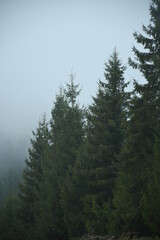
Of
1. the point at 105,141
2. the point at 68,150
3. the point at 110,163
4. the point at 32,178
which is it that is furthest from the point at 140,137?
the point at 32,178

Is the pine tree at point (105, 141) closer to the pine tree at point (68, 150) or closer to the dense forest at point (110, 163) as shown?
the dense forest at point (110, 163)

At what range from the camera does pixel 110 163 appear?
52.2ft

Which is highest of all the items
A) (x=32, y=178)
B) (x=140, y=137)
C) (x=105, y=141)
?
(x=105, y=141)

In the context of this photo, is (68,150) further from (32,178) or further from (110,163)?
(32,178)

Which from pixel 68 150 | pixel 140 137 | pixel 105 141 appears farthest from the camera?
pixel 68 150

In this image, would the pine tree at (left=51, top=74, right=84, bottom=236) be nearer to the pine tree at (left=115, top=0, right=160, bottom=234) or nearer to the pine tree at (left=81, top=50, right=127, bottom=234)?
the pine tree at (left=81, top=50, right=127, bottom=234)

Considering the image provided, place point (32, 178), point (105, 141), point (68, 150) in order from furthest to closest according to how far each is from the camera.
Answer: point (32, 178)
point (68, 150)
point (105, 141)

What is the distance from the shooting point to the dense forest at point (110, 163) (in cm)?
1212

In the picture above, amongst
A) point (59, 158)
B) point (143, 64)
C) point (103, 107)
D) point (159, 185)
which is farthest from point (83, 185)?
point (143, 64)

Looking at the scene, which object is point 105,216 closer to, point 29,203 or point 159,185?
point 159,185

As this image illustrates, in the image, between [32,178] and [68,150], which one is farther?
[32,178]

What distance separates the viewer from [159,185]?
9.71m

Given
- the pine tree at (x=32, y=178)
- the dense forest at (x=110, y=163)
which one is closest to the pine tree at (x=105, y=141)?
the dense forest at (x=110, y=163)

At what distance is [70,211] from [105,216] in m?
4.52
